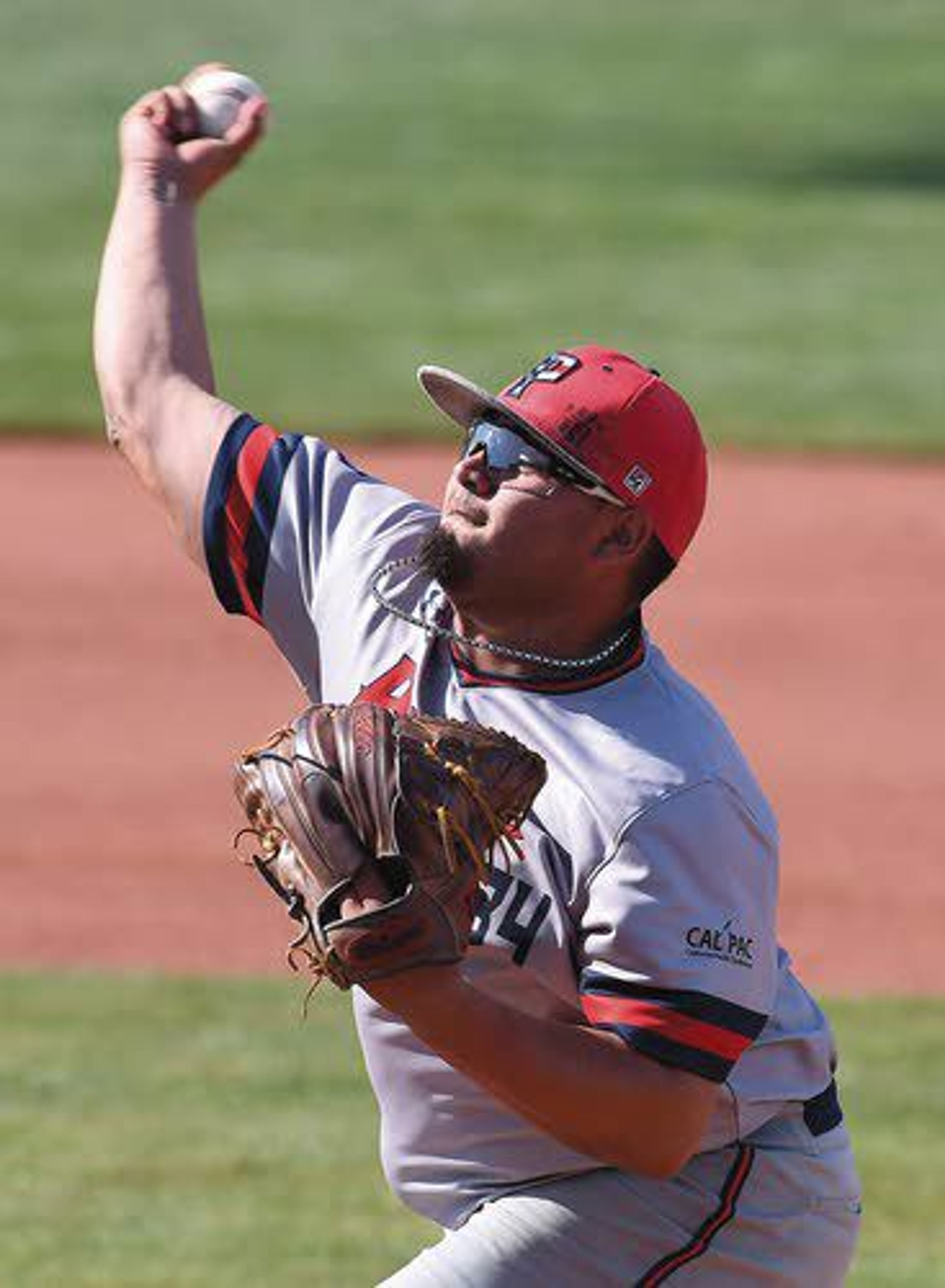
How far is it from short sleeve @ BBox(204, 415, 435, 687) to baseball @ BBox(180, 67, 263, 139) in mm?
741

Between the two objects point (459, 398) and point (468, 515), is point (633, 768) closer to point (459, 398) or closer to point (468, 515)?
point (468, 515)

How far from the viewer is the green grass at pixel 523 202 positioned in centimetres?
1712

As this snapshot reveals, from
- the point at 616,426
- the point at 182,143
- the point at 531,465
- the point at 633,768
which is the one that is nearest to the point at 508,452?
the point at 531,465

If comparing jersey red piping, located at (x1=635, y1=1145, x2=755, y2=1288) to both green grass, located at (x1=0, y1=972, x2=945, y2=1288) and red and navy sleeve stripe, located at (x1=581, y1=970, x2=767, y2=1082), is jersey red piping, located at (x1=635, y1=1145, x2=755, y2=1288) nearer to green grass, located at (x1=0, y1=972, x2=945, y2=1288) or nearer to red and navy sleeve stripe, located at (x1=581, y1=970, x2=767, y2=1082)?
red and navy sleeve stripe, located at (x1=581, y1=970, x2=767, y2=1082)

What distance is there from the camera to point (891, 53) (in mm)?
26891

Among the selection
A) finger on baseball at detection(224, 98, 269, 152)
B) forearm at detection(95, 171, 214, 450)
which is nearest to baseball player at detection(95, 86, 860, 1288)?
forearm at detection(95, 171, 214, 450)

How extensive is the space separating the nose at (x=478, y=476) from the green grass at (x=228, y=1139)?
2645 millimetres

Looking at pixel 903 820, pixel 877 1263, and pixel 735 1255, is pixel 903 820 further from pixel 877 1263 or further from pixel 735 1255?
pixel 735 1255

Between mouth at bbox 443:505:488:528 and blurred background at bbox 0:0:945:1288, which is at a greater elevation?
mouth at bbox 443:505:488:528

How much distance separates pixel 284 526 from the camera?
4.76 m

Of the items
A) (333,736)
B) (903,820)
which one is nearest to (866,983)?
(903,820)

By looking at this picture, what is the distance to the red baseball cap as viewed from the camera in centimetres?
422

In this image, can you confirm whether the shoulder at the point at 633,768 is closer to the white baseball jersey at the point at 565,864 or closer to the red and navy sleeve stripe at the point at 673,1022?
the white baseball jersey at the point at 565,864

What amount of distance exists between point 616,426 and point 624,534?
16 cm
